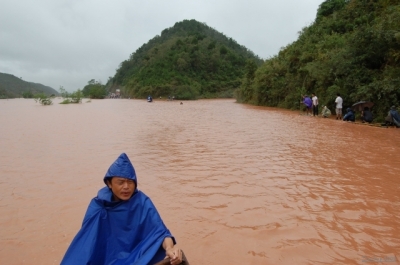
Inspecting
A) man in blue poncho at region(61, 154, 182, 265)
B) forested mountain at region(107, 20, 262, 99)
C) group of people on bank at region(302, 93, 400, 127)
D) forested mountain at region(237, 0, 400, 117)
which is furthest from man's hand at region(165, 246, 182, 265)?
forested mountain at region(107, 20, 262, 99)

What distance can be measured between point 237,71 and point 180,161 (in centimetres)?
7107

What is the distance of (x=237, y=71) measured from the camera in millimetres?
75938

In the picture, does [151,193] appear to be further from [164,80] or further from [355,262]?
[164,80]

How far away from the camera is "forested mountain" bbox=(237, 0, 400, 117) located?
14.6 m

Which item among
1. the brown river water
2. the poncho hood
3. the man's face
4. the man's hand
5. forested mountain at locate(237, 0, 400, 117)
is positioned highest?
forested mountain at locate(237, 0, 400, 117)

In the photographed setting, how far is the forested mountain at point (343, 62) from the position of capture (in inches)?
573

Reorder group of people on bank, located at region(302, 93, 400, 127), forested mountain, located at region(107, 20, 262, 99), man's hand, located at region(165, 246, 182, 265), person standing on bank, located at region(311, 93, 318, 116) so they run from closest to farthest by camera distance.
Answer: man's hand, located at region(165, 246, 182, 265), group of people on bank, located at region(302, 93, 400, 127), person standing on bank, located at region(311, 93, 318, 116), forested mountain, located at region(107, 20, 262, 99)

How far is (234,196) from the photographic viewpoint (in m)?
5.00

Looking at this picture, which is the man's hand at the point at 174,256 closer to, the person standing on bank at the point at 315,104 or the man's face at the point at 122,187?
the man's face at the point at 122,187

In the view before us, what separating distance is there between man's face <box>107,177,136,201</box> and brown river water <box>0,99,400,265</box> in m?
1.16

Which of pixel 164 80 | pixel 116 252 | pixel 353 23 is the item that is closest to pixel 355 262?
pixel 116 252

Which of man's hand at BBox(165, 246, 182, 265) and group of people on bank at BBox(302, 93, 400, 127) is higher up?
group of people on bank at BBox(302, 93, 400, 127)

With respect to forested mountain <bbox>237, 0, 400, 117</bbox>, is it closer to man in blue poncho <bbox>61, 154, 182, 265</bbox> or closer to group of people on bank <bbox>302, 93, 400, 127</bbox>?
group of people on bank <bbox>302, 93, 400, 127</bbox>

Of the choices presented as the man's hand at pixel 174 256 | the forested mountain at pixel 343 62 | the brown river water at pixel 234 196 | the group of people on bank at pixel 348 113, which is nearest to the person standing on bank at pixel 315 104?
the group of people on bank at pixel 348 113
